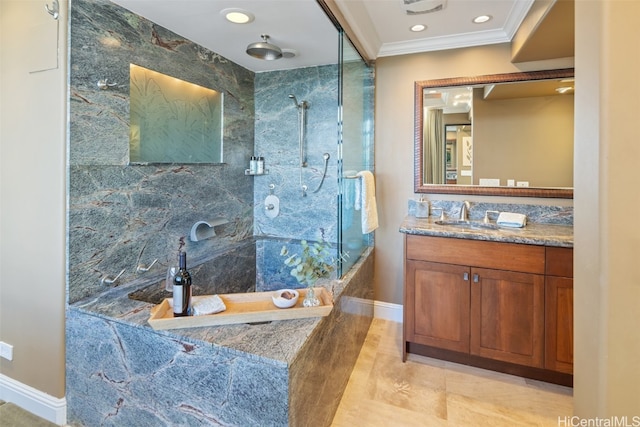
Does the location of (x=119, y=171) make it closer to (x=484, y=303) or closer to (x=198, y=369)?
(x=198, y=369)

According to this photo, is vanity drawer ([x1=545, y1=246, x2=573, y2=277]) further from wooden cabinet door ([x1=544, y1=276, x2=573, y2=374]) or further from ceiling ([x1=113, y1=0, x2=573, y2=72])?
ceiling ([x1=113, y1=0, x2=573, y2=72])

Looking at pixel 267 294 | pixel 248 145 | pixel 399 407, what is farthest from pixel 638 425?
pixel 248 145

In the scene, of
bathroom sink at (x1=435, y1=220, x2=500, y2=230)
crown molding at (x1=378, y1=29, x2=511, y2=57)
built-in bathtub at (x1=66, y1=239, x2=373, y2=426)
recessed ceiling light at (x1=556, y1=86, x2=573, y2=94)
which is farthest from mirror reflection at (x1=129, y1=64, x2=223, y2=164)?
recessed ceiling light at (x1=556, y1=86, x2=573, y2=94)

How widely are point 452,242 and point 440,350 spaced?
0.84 metres

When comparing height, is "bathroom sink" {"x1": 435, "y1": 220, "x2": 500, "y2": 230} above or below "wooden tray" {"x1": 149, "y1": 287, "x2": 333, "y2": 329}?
above

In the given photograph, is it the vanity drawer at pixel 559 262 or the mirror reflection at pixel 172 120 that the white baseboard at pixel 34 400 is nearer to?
the mirror reflection at pixel 172 120

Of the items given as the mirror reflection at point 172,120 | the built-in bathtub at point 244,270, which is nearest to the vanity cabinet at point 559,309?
the built-in bathtub at point 244,270

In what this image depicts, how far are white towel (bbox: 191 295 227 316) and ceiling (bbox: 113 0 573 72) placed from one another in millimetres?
1775

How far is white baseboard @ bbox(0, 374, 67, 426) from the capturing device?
1770mm

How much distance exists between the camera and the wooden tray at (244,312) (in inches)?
58.9

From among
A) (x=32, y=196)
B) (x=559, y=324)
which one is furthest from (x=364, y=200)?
(x=32, y=196)

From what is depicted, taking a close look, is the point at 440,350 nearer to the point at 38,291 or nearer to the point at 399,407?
the point at 399,407

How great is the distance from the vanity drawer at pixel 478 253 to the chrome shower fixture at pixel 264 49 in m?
1.76

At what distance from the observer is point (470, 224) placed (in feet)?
8.66
